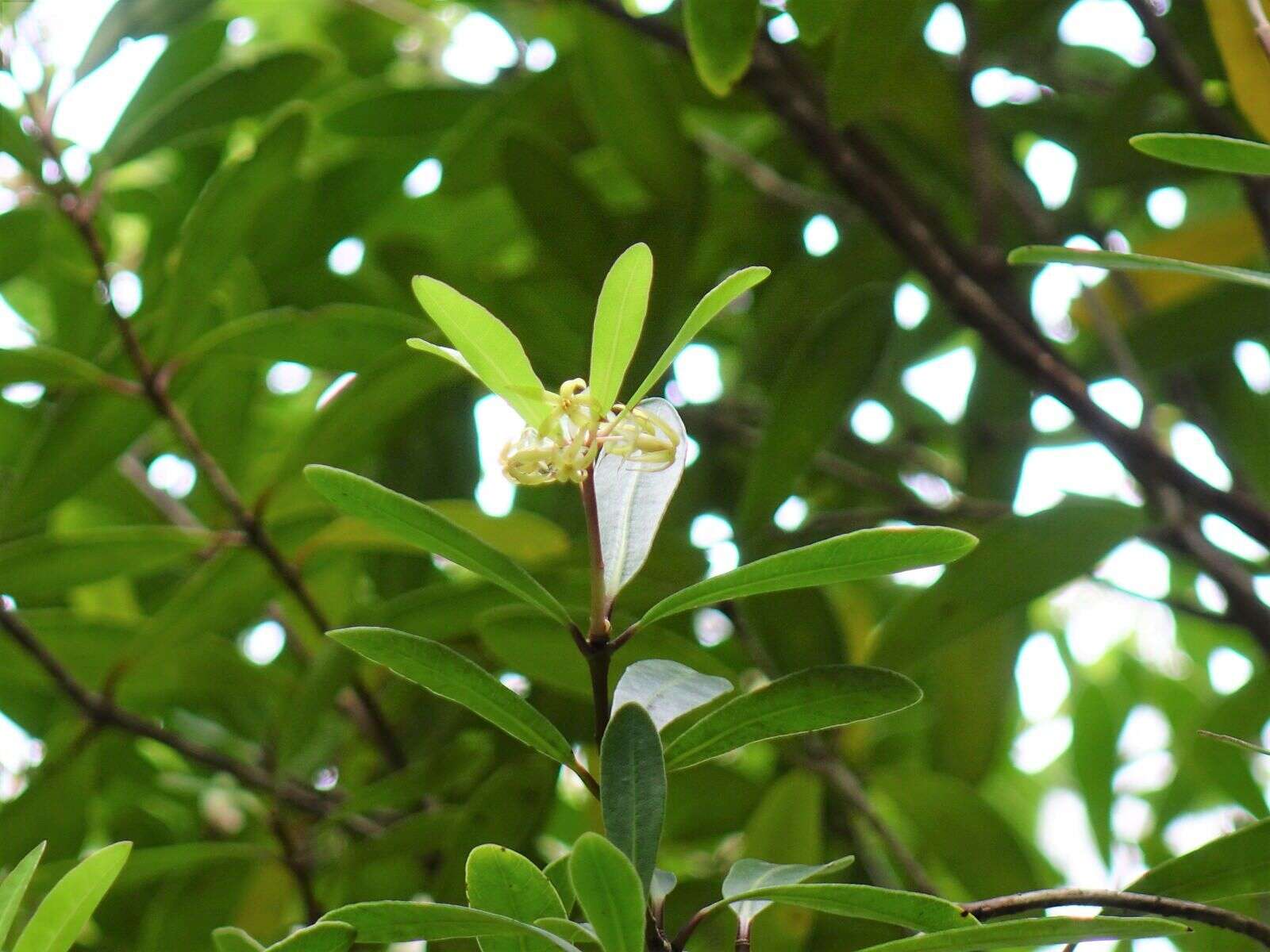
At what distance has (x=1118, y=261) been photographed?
1.41 ft

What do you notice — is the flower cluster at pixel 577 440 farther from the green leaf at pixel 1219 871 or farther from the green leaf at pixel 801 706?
the green leaf at pixel 1219 871

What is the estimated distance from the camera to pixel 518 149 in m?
0.95

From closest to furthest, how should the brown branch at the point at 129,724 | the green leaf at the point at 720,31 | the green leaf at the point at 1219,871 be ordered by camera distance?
the green leaf at the point at 1219,871 → the green leaf at the point at 720,31 → the brown branch at the point at 129,724

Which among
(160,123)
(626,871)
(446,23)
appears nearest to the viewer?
(626,871)

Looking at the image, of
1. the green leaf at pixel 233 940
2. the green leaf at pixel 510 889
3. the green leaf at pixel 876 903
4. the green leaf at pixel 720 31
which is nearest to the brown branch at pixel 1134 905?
the green leaf at pixel 876 903

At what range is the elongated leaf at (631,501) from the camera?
463mm

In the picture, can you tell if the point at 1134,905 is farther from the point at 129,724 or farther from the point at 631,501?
the point at 129,724

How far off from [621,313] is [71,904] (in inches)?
10.9

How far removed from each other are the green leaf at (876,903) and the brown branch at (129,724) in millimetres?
514

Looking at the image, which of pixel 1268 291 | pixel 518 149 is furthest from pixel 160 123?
pixel 1268 291

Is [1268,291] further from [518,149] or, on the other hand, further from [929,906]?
[929,906]

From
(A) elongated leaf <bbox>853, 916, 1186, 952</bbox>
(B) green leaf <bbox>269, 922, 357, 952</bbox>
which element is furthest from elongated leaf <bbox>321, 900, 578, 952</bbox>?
(A) elongated leaf <bbox>853, 916, 1186, 952</bbox>

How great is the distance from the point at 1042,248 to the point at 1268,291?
1.85ft

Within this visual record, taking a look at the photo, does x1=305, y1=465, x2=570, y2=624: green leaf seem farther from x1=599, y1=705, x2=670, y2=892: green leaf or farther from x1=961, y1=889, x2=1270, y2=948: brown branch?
x1=961, y1=889, x2=1270, y2=948: brown branch
